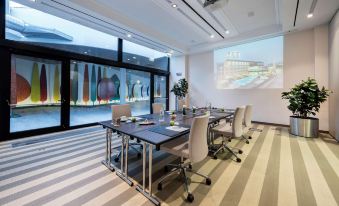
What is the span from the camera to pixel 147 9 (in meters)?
4.18

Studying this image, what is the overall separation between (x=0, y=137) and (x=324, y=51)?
9.03 meters

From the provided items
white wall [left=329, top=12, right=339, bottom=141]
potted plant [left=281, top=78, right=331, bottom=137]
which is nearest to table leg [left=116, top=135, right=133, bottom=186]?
potted plant [left=281, top=78, right=331, bottom=137]

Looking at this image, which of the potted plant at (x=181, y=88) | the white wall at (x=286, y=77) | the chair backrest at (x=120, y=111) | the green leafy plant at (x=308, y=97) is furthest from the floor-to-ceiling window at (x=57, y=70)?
the green leafy plant at (x=308, y=97)

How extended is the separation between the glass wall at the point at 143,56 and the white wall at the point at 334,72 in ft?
20.2

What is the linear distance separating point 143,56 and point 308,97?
19.8ft

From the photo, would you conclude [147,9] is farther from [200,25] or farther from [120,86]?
[120,86]

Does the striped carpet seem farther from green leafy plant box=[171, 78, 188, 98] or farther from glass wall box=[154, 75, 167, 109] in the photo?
glass wall box=[154, 75, 167, 109]

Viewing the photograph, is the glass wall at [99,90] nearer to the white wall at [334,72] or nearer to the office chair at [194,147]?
the office chair at [194,147]

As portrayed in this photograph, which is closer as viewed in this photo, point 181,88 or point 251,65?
point 251,65

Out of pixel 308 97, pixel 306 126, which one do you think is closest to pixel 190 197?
pixel 306 126

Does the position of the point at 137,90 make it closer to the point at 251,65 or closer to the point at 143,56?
the point at 143,56

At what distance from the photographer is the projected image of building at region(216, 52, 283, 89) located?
18.3ft

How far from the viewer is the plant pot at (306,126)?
13.8 ft

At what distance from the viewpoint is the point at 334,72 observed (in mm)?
4090
